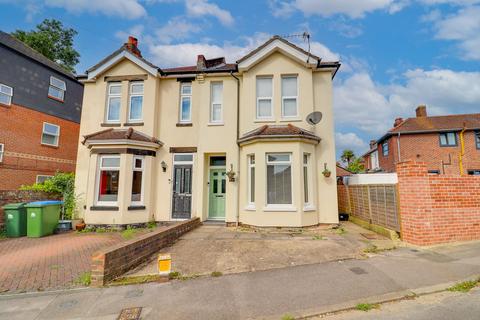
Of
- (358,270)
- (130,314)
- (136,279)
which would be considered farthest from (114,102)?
(358,270)

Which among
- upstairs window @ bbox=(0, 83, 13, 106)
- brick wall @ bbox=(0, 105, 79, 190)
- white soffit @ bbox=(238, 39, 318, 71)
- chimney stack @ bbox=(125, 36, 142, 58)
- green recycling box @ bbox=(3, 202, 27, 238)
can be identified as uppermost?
chimney stack @ bbox=(125, 36, 142, 58)

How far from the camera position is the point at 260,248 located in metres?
6.91

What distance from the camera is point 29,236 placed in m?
9.27

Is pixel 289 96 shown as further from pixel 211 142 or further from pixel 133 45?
pixel 133 45

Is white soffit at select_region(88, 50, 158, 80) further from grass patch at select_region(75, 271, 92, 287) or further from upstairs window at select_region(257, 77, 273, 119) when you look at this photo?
grass patch at select_region(75, 271, 92, 287)

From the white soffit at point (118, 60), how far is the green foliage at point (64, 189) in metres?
5.21

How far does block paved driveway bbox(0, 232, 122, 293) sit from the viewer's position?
5.07m

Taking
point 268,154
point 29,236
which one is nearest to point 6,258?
point 29,236

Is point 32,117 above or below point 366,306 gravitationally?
above

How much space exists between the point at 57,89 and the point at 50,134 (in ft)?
10.6

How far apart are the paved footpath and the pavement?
22 centimetres

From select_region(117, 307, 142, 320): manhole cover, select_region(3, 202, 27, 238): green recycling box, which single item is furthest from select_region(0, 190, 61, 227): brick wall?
select_region(117, 307, 142, 320): manhole cover

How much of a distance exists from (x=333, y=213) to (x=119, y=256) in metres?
7.95

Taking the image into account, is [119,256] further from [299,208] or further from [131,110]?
[131,110]
